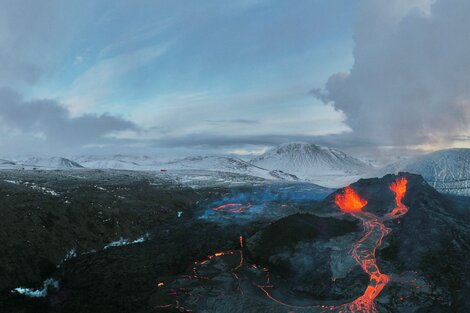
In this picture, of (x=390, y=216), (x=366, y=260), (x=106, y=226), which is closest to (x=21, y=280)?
(x=106, y=226)

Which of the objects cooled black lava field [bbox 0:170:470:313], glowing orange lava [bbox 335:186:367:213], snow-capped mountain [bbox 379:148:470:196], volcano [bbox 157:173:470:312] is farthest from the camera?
snow-capped mountain [bbox 379:148:470:196]

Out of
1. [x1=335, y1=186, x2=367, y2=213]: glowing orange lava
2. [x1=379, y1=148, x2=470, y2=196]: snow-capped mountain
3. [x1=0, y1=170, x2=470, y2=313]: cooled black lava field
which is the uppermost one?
[x1=379, y1=148, x2=470, y2=196]: snow-capped mountain

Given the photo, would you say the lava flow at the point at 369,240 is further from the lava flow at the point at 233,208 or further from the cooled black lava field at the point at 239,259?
the lava flow at the point at 233,208

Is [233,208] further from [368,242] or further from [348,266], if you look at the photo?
[348,266]

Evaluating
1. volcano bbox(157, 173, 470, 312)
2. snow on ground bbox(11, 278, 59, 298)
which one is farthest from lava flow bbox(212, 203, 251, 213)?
snow on ground bbox(11, 278, 59, 298)

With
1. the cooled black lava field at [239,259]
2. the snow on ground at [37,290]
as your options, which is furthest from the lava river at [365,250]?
the snow on ground at [37,290]

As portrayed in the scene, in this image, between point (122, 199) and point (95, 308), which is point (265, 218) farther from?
point (95, 308)

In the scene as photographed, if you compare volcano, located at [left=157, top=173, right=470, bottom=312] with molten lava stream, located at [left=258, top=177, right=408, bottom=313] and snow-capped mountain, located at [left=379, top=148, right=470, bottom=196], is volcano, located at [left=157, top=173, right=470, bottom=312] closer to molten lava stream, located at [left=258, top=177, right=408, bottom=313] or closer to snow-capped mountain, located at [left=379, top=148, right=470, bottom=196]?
molten lava stream, located at [left=258, top=177, right=408, bottom=313]

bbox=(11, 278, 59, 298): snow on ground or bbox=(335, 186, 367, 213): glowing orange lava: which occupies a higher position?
bbox=(335, 186, 367, 213): glowing orange lava
